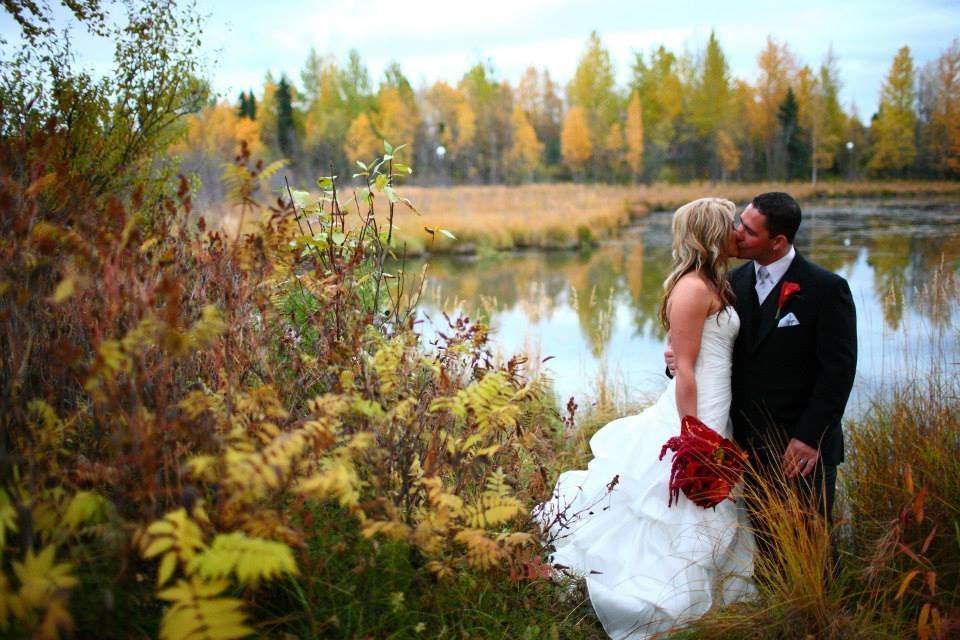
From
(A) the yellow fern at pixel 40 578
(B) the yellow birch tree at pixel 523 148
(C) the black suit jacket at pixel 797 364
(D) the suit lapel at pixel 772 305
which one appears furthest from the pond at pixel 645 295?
(B) the yellow birch tree at pixel 523 148

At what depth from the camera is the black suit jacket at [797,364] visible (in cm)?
326

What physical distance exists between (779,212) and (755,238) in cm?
16

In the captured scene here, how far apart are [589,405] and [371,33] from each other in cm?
4874

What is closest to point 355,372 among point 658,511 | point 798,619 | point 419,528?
point 419,528

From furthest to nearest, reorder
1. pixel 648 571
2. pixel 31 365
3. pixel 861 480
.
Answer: pixel 861 480, pixel 648 571, pixel 31 365

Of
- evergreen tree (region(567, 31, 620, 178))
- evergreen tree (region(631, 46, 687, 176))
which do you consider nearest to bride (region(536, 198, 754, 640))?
evergreen tree (region(631, 46, 687, 176))

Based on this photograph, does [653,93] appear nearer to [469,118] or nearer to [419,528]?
[469,118]

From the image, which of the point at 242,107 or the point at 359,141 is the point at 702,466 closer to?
the point at 359,141

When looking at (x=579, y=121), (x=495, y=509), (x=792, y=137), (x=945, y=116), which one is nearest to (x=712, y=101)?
(x=579, y=121)

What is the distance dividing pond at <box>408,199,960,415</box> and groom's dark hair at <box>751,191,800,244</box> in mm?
2615

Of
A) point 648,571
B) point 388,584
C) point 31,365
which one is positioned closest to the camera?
point 388,584

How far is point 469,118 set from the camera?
44406 mm

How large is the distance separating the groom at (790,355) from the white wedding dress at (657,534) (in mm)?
135

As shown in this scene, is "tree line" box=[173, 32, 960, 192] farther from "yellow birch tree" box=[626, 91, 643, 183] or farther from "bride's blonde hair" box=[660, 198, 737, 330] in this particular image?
"bride's blonde hair" box=[660, 198, 737, 330]
